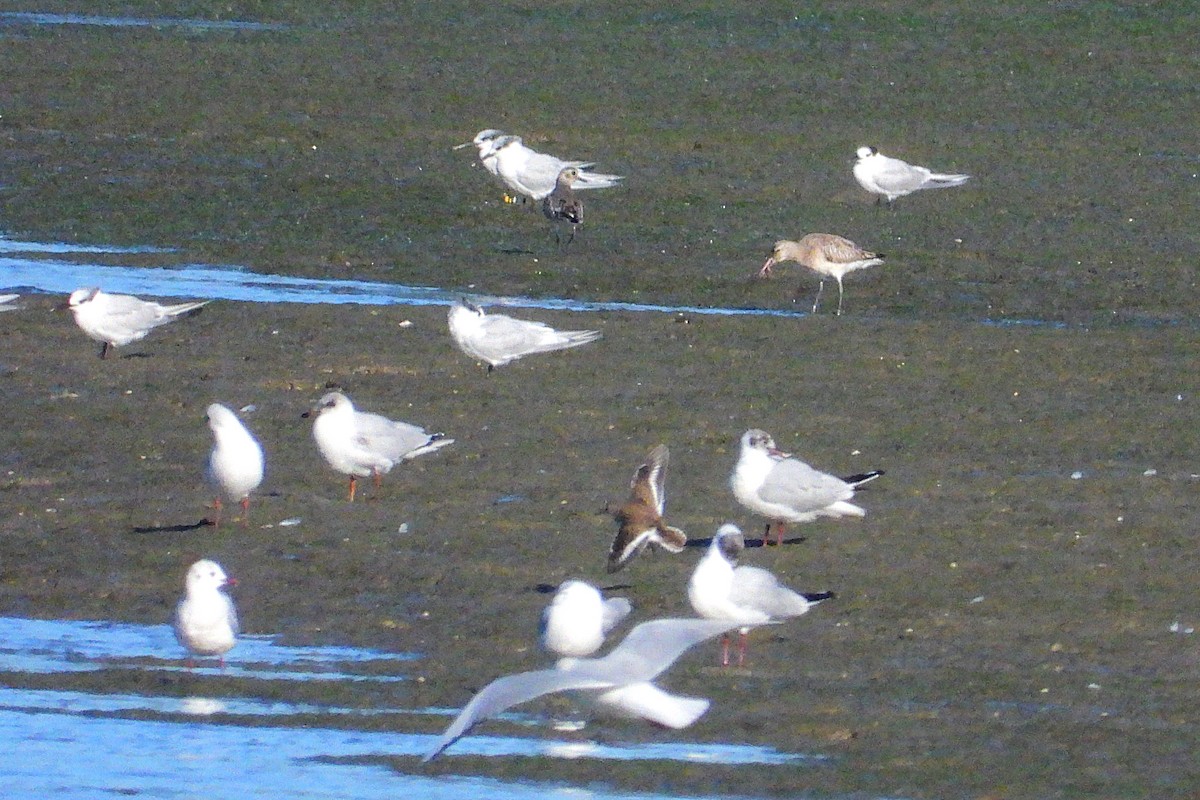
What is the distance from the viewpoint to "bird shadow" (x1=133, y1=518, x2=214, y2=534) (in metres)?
10.4

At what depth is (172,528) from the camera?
10.5m

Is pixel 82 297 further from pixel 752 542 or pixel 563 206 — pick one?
pixel 563 206

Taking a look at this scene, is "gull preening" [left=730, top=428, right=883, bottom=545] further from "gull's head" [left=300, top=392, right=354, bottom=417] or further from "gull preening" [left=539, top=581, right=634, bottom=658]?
"gull's head" [left=300, top=392, right=354, bottom=417]

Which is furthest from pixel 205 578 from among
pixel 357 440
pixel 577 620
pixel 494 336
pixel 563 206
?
pixel 563 206

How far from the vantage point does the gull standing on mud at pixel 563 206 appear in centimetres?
1870

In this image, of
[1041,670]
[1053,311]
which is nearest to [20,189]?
[1053,311]

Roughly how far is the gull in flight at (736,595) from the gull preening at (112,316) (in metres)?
6.22

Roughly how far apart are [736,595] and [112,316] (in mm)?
6488

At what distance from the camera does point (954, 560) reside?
9.86 metres

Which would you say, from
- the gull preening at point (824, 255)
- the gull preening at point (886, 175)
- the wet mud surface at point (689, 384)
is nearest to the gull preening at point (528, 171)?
the wet mud surface at point (689, 384)

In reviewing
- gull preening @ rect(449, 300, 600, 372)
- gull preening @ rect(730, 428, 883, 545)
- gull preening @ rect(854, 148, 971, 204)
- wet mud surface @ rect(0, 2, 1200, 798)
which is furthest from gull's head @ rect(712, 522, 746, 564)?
gull preening @ rect(854, 148, 971, 204)

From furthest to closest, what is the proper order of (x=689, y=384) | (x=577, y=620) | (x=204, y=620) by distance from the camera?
1. (x=689, y=384)
2. (x=204, y=620)
3. (x=577, y=620)

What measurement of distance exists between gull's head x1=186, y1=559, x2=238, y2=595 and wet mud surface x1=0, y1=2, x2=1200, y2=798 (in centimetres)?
51

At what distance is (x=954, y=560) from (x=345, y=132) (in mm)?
14919
